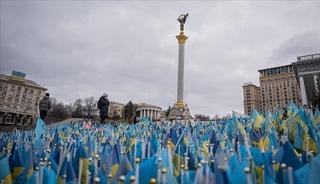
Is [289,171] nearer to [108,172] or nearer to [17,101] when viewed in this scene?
[108,172]

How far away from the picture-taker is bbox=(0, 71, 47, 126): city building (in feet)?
233

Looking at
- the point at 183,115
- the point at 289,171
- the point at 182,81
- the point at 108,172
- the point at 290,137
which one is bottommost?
the point at 108,172

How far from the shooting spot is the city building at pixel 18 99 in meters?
70.9

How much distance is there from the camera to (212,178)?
76.2 inches

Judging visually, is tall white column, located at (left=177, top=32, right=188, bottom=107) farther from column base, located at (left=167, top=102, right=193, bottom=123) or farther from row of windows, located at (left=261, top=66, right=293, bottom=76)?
row of windows, located at (left=261, top=66, right=293, bottom=76)

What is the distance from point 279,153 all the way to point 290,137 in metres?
2.42

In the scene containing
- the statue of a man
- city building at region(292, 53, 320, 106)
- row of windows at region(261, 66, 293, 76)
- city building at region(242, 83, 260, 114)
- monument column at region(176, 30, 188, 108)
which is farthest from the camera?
row of windows at region(261, 66, 293, 76)

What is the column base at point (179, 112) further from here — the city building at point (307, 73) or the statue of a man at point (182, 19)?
the city building at point (307, 73)

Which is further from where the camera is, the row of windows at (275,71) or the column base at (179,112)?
the row of windows at (275,71)

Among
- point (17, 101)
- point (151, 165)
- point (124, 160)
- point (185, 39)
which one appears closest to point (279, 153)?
point (151, 165)

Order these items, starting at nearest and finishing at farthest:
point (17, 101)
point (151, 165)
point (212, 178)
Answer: point (212, 178) < point (151, 165) < point (17, 101)

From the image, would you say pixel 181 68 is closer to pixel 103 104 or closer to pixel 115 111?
pixel 103 104

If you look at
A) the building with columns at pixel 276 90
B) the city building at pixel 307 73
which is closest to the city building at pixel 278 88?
the building with columns at pixel 276 90

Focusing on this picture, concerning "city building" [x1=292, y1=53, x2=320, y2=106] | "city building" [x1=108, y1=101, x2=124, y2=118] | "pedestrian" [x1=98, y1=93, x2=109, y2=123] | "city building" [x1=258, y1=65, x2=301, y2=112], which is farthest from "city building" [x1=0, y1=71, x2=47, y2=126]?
"city building" [x1=258, y1=65, x2=301, y2=112]
